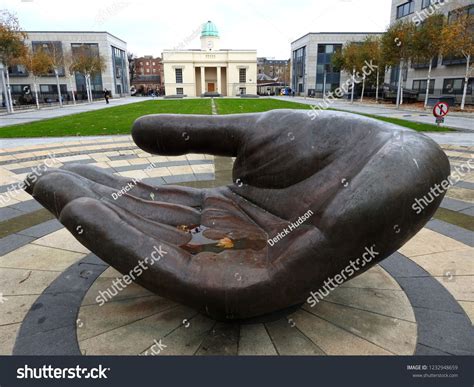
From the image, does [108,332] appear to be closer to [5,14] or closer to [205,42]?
[5,14]

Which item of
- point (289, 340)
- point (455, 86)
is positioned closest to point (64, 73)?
point (455, 86)

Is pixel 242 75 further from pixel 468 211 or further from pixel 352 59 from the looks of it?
pixel 468 211

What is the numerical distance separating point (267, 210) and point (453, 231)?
11.5 ft

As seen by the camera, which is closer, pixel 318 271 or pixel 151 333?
pixel 318 271

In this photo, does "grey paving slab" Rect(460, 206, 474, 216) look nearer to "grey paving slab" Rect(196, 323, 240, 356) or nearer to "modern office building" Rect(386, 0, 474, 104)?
"grey paving slab" Rect(196, 323, 240, 356)

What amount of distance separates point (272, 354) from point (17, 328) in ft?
7.82

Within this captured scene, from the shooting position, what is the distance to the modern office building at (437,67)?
1474 inches

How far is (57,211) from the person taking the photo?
→ 143 inches

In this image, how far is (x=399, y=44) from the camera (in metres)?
33.5

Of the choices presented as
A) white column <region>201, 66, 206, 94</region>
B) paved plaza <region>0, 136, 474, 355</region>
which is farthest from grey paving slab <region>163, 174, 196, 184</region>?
white column <region>201, 66, 206, 94</region>

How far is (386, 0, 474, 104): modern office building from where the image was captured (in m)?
37.4

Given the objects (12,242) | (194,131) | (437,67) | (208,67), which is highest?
(208,67)

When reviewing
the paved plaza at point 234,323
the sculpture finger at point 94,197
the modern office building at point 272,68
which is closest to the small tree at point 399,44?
the paved plaza at point 234,323
